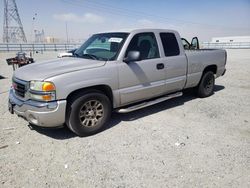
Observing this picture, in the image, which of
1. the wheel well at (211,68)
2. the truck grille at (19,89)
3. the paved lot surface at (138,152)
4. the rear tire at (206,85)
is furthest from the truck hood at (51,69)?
the wheel well at (211,68)

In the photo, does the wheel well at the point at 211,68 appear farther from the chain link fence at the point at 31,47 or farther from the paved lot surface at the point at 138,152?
the chain link fence at the point at 31,47

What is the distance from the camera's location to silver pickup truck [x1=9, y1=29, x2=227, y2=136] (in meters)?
3.30

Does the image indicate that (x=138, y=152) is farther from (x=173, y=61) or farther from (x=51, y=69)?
(x=173, y=61)

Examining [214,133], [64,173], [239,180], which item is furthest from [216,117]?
[64,173]

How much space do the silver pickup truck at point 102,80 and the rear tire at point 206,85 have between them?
730mm

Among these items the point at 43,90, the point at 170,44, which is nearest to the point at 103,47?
the point at 170,44

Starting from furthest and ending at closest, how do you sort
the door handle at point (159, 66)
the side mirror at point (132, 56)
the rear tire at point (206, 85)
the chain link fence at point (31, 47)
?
the chain link fence at point (31, 47)
the rear tire at point (206, 85)
the door handle at point (159, 66)
the side mirror at point (132, 56)

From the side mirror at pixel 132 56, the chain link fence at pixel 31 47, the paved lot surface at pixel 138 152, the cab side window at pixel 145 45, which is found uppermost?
the chain link fence at pixel 31 47

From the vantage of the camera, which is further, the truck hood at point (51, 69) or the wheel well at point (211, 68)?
the wheel well at point (211, 68)

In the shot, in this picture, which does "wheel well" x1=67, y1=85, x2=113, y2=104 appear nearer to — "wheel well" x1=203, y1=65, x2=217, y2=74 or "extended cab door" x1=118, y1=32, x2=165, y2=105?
"extended cab door" x1=118, y1=32, x2=165, y2=105

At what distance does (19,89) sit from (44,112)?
75 cm

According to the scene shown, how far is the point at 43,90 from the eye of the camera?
125 inches

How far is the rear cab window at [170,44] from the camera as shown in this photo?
464 cm

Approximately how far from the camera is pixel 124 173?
2771mm
